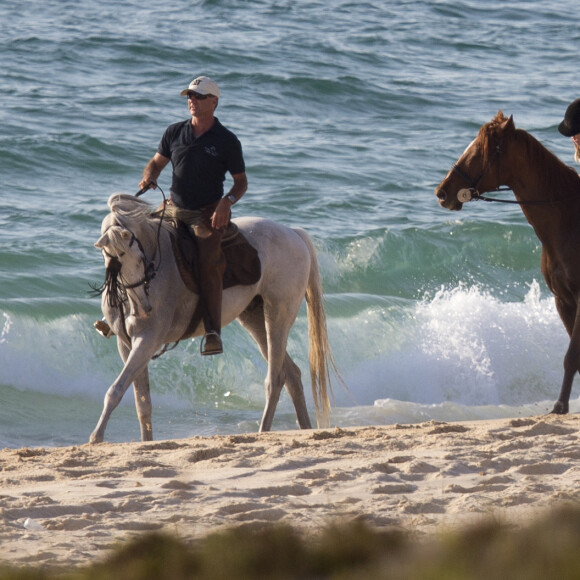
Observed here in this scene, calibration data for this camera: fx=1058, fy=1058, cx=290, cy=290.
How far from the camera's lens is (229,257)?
7.48 meters

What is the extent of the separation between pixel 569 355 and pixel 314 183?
10.7 metres

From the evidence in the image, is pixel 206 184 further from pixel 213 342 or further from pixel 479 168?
pixel 479 168

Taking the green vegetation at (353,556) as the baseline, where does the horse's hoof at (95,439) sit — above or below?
below

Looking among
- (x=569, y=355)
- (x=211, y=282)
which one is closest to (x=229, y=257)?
(x=211, y=282)

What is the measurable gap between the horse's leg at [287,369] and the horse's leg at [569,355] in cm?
193

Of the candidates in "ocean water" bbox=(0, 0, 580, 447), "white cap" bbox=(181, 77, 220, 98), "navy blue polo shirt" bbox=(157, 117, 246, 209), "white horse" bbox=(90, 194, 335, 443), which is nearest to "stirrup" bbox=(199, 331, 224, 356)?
"white horse" bbox=(90, 194, 335, 443)

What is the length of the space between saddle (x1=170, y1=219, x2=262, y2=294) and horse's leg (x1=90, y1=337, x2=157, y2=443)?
1.84ft

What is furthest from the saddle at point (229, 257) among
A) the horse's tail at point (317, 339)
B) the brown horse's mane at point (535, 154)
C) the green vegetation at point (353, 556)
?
the green vegetation at point (353, 556)

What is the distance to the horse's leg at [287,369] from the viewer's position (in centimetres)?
823

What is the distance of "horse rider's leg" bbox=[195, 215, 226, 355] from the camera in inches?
282

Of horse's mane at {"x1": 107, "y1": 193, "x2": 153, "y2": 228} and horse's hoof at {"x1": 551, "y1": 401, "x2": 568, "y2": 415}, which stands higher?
horse's mane at {"x1": 107, "y1": 193, "x2": 153, "y2": 228}

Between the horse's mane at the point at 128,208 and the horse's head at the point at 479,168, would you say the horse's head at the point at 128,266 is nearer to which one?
the horse's mane at the point at 128,208

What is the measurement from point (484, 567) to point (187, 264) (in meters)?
4.86

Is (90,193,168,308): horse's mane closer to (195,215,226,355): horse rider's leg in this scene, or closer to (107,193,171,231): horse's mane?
(107,193,171,231): horse's mane
